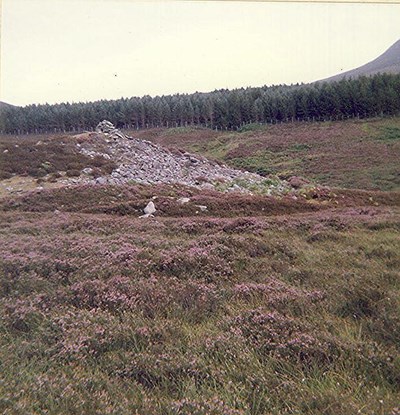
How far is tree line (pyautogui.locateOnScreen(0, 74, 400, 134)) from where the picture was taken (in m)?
61.2

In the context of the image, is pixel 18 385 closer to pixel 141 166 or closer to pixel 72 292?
pixel 72 292

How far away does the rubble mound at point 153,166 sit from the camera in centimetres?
2303

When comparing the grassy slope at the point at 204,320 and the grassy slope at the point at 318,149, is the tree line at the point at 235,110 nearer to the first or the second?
the grassy slope at the point at 318,149

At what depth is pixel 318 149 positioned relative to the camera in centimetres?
4319

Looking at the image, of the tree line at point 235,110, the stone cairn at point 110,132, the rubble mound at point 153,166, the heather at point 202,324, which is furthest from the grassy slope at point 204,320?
the tree line at point 235,110

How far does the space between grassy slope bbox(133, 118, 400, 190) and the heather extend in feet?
71.5

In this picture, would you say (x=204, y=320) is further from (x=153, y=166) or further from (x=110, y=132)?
(x=110, y=132)

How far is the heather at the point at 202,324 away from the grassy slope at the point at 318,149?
21.8m

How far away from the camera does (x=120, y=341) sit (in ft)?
13.2

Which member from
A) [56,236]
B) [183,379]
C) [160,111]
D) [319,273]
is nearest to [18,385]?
[183,379]

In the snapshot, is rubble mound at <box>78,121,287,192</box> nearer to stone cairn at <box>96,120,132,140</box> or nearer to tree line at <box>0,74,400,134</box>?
stone cairn at <box>96,120,132,140</box>

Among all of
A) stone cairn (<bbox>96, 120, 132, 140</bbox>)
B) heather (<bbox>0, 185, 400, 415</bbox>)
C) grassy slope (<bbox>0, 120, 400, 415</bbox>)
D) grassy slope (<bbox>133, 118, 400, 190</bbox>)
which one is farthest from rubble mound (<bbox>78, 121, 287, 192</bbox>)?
heather (<bbox>0, 185, 400, 415</bbox>)

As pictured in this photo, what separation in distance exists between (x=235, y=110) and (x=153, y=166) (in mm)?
55179

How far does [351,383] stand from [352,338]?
662 mm
